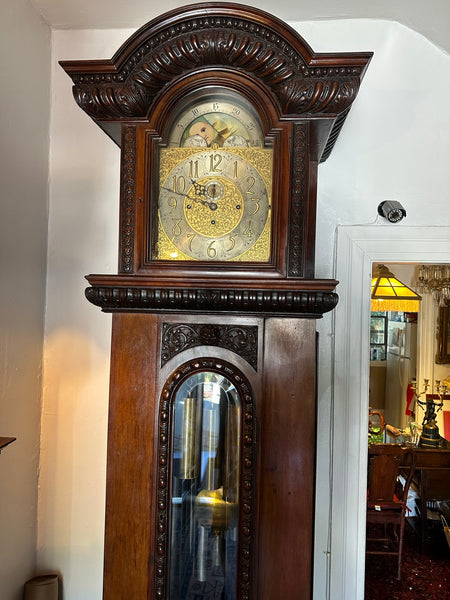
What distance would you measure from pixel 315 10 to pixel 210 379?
1.16m

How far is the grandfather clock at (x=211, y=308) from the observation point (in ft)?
2.74

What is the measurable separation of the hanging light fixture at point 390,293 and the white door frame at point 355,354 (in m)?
1.39

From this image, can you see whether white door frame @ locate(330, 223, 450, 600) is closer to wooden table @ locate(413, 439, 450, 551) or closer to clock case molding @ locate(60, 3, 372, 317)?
clock case molding @ locate(60, 3, 372, 317)

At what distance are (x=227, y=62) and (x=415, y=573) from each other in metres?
2.99

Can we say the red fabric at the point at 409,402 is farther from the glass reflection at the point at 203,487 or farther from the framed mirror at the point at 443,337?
the glass reflection at the point at 203,487

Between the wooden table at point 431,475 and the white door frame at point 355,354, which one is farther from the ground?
the white door frame at point 355,354

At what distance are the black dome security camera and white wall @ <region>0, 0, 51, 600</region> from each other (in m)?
1.07

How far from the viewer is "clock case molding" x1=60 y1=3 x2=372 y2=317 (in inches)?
32.2

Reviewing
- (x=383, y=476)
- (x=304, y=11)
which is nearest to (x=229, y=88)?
(x=304, y=11)

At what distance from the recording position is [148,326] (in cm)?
88

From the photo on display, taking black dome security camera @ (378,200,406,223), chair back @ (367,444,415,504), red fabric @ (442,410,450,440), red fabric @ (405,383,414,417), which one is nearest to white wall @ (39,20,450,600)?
black dome security camera @ (378,200,406,223)

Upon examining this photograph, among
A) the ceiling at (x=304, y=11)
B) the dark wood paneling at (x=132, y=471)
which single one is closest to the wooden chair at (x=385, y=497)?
the dark wood paneling at (x=132, y=471)

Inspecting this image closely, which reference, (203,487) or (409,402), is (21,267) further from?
(409,402)

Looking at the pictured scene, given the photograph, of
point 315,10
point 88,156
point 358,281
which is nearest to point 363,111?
point 315,10
